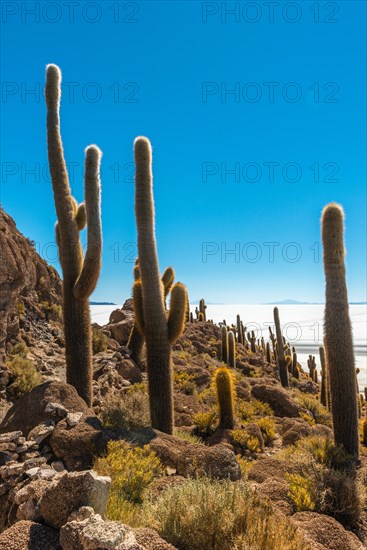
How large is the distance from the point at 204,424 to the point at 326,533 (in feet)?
25.1

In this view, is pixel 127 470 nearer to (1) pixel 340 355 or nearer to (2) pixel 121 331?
(1) pixel 340 355

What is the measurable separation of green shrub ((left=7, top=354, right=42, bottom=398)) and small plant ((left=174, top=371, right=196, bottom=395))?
6645 millimetres

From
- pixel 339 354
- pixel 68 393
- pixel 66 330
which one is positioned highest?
pixel 66 330

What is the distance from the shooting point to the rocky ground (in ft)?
13.0

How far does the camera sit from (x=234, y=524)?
426cm

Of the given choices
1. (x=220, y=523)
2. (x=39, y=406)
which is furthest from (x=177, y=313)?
(x=220, y=523)

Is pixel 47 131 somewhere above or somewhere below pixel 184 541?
above

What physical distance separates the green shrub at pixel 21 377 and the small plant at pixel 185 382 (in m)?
6.65

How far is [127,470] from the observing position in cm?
593

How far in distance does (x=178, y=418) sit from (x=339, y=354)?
5.84 metres

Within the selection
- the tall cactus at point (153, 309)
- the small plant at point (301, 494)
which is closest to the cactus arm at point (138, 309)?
the tall cactus at point (153, 309)

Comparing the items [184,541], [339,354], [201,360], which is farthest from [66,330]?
[201,360]

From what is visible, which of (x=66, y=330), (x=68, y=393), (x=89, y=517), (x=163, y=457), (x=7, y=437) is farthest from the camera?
(x=66, y=330)

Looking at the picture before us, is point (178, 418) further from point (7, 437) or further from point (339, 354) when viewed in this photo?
point (7, 437)
